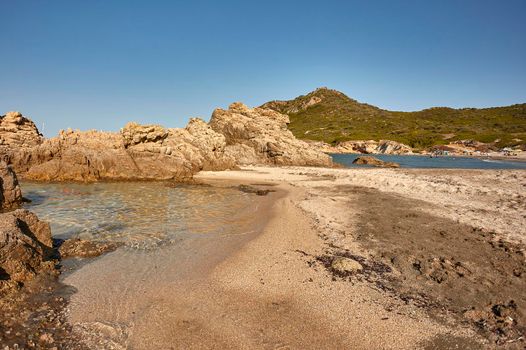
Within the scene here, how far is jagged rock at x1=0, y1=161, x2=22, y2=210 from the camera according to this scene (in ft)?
56.4

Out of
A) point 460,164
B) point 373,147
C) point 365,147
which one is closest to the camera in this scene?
point 460,164

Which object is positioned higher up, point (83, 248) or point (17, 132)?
point (17, 132)

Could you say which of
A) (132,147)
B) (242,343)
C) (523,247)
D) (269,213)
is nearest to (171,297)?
(242,343)

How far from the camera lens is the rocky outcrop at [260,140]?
180 feet

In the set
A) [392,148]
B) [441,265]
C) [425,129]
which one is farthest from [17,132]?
[425,129]

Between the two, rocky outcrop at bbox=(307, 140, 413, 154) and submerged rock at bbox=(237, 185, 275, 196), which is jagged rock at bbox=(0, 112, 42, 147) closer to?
submerged rock at bbox=(237, 185, 275, 196)

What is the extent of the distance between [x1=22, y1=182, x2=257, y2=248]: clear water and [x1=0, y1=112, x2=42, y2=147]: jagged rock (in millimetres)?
22526

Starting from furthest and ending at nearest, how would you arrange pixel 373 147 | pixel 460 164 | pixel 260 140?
pixel 373 147 < pixel 460 164 < pixel 260 140

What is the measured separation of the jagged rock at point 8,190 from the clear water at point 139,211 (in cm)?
72

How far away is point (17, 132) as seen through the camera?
1736 inches

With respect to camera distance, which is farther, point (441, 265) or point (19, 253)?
point (441, 265)

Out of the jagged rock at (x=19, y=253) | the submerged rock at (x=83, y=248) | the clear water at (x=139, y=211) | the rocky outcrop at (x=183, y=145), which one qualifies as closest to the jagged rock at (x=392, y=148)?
the rocky outcrop at (x=183, y=145)

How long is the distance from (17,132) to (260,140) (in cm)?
3532

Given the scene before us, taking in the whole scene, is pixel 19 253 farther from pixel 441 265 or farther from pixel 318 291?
pixel 441 265
